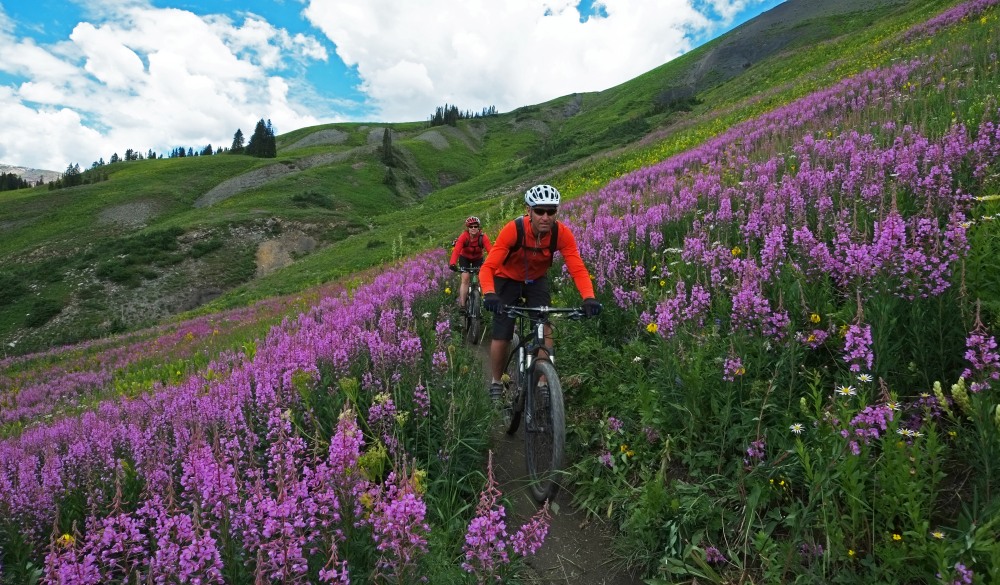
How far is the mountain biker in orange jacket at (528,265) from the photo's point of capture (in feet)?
18.3

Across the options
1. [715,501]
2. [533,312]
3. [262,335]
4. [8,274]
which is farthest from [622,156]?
[8,274]

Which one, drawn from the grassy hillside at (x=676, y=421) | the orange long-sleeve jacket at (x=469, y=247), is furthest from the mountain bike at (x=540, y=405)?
the orange long-sleeve jacket at (x=469, y=247)

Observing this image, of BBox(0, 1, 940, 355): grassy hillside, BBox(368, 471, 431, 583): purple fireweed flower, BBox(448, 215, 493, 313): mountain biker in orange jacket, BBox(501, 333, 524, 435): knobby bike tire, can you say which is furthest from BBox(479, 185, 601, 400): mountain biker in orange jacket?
BBox(0, 1, 940, 355): grassy hillside

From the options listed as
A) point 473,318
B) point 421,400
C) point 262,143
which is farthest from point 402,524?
point 262,143

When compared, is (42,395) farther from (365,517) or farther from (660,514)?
(660,514)

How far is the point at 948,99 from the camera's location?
29.1ft

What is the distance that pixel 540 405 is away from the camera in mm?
5047

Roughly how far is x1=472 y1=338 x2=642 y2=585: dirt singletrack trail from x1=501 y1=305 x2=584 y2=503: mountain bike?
0.22 metres

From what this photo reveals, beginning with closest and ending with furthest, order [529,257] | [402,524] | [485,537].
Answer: [402,524], [485,537], [529,257]

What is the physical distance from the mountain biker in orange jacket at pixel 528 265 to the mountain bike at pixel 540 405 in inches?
9.8

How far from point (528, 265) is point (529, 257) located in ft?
0.34

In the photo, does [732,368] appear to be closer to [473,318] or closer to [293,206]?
[473,318]

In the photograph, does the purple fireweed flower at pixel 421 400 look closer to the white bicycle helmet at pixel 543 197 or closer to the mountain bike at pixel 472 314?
the white bicycle helmet at pixel 543 197

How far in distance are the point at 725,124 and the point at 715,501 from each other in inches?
863
